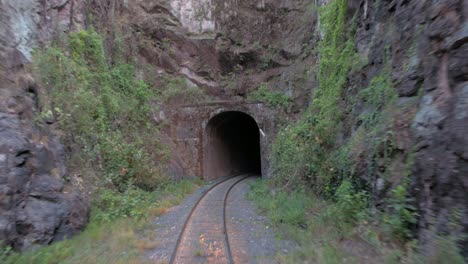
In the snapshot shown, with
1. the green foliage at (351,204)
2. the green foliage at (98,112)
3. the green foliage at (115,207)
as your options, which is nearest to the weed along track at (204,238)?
the green foliage at (115,207)

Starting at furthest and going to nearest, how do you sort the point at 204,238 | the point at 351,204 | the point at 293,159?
the point at 293,159 < the point at 204,238 < the point at 351,204

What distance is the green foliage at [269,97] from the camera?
1750cm

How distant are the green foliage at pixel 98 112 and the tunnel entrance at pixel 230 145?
4078mm

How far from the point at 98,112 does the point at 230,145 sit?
43.8ft

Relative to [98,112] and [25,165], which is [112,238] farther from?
[98,112]

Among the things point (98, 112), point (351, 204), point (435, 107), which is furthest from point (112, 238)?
point (435, 107)

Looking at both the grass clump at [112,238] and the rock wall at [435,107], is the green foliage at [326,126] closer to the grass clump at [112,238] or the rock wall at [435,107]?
the rock wall at [435,107]

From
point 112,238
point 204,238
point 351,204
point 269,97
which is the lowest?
point 204,238

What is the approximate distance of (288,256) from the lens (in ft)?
17.3

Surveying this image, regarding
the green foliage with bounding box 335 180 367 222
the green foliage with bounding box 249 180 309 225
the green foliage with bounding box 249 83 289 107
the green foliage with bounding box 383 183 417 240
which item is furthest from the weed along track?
the green foliage with bounding box 249 83 289 107

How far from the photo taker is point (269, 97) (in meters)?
17.8

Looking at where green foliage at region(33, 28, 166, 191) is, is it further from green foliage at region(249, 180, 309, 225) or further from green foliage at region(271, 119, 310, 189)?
green foliage at region(271, 119, 310, 189)

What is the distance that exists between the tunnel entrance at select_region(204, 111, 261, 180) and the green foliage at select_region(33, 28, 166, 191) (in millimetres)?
4078

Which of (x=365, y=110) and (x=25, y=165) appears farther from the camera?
(x=365, y=110)
